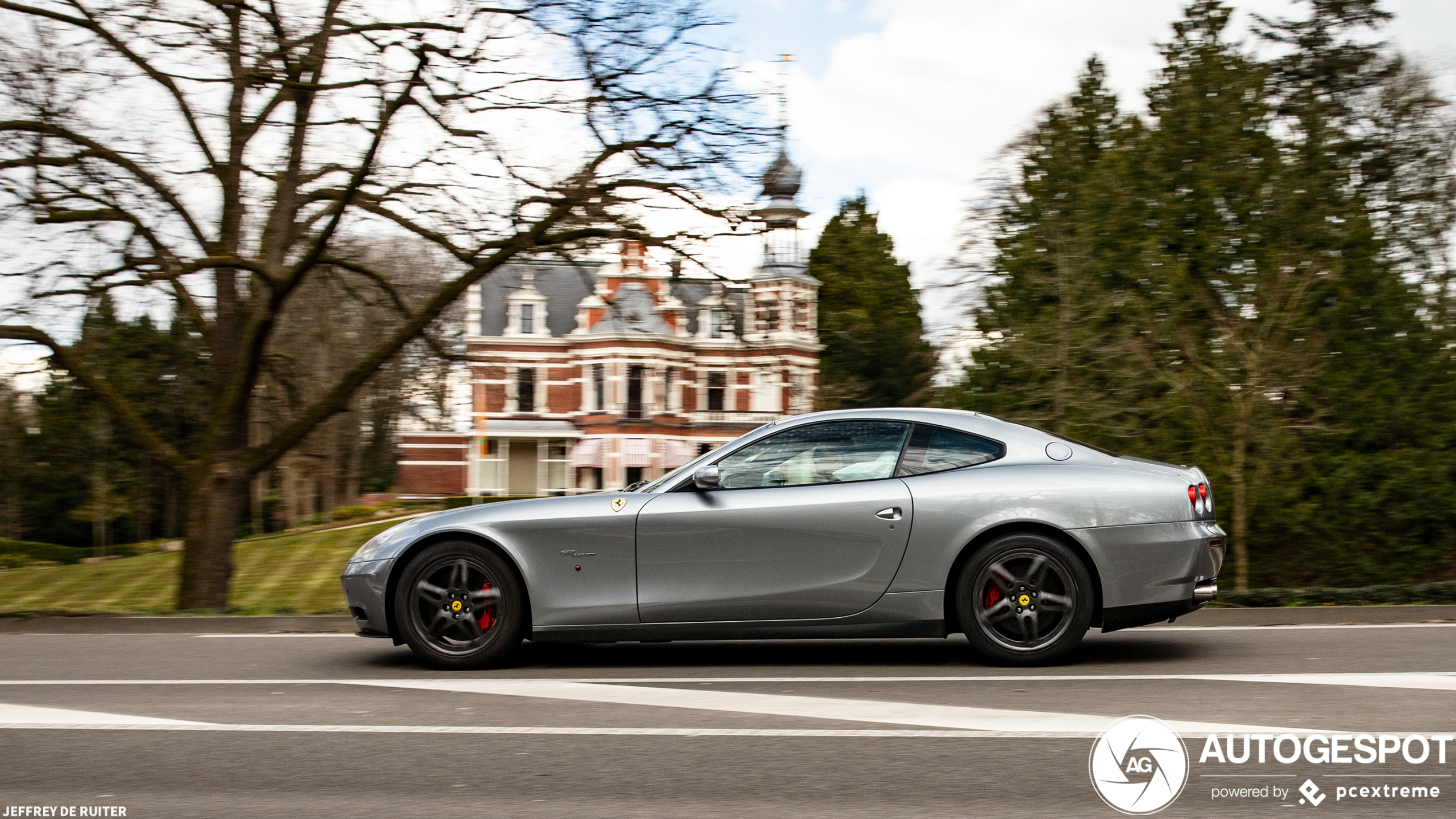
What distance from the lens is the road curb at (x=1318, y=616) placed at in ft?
26.5

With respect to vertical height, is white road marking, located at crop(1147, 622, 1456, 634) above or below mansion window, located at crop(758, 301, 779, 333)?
below

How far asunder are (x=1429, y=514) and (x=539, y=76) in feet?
61.2

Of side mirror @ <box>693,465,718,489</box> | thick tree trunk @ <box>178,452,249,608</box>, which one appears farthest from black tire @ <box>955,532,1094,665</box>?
thick tree trunk @ <box>178,452,249,608</box>

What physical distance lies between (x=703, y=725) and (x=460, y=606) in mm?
2085

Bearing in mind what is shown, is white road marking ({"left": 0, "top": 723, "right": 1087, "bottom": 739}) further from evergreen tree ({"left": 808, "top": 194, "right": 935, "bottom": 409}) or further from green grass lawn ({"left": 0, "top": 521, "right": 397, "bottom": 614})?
evergreen tree ({"left": 808, "top": 194, "right": 935, "bottom": 409})

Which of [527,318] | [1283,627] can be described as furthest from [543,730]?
[527,318]

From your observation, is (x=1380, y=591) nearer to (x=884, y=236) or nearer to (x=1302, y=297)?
(x=1302, y=297)

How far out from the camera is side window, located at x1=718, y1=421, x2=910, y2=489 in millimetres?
6688

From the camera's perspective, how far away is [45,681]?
21.5 ft

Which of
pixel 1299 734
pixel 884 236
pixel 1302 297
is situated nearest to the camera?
pixel 1299 734

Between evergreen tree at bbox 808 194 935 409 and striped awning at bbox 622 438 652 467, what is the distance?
35.6 ft

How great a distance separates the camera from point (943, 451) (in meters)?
6.73

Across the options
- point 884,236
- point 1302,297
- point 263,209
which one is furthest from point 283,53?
point 884,236

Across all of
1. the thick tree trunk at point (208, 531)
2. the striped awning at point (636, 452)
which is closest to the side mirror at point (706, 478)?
the thick tree trunk at point (208, 531)
